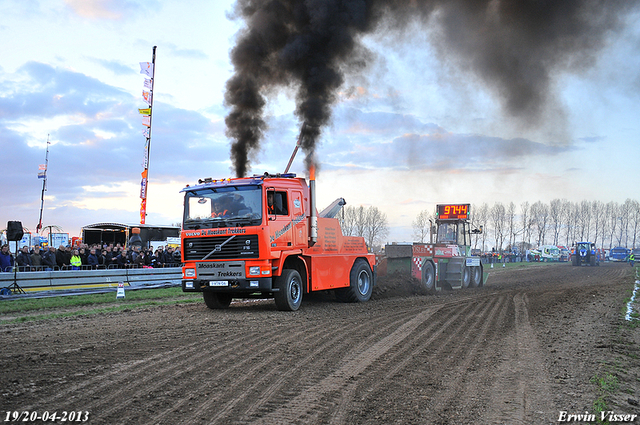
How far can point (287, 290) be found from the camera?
1142 cm

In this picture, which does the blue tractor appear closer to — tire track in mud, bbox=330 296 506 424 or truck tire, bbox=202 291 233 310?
tire track in mud, bbox=330 296 506 424

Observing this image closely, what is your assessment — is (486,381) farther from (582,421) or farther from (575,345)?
(575,345)

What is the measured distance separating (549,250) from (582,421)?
234ft

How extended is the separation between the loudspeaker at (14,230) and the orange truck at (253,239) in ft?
21.8

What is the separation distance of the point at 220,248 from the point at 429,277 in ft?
34.3

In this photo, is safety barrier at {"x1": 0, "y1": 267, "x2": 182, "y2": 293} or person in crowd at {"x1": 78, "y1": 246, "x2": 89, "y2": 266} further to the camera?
person in crowd at {"x1": 78, "y1": 246, "x2": 89, "y2": 266}

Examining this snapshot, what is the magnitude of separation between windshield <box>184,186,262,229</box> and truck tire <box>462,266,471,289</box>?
1255 centimetres

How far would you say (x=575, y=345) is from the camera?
25.7 feet

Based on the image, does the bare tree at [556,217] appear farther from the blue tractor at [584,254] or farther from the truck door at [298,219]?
the truck door at [298,219]

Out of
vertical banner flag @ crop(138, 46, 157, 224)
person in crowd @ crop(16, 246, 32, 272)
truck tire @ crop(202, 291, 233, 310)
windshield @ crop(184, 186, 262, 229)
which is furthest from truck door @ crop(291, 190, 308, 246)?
vertical banner flag @ crop(138, 46, 157, 224)

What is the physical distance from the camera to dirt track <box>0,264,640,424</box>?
4.64 m

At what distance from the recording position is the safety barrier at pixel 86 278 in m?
14.9

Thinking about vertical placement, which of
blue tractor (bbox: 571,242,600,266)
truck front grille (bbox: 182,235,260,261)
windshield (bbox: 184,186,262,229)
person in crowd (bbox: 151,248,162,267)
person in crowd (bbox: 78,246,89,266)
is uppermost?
windshield (bbox: 184,186,262,229)

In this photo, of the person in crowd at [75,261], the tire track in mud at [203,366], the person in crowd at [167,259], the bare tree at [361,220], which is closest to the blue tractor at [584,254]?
the bare tree at [361,220]
